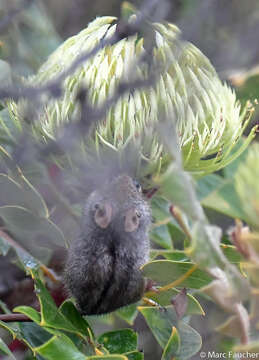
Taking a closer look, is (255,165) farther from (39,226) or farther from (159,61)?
(39,226)

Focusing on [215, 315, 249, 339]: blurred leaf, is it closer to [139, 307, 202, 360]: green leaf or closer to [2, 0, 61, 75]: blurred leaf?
[139, 307, 202, 360]: green leaf

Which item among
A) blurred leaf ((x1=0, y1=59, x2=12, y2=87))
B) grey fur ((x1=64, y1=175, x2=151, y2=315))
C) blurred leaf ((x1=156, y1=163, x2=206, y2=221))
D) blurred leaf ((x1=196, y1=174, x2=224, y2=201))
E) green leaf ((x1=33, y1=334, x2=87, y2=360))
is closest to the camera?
blurred leaf ((x1=156, y1=163, x2=206, y2=221))

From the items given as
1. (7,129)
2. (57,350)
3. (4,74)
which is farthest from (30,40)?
(57,350)

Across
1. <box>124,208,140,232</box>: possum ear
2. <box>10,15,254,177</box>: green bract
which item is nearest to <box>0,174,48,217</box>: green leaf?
<box>10,15,254,177</box>: green bract

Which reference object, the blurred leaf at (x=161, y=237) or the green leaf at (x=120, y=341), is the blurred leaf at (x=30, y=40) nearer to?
the blurred leaf at (x=161, y=237)

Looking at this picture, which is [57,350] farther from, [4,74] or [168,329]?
[4,74]
